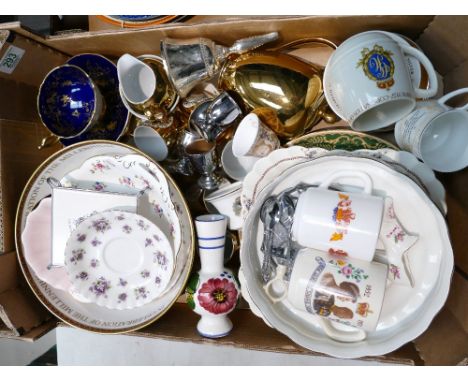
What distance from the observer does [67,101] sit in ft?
3.12

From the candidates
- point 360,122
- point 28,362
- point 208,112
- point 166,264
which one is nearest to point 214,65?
point 208,112

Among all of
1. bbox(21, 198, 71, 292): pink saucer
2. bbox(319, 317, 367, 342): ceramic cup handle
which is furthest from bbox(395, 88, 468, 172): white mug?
bbox(21, 198, 71, 292): pink saucer

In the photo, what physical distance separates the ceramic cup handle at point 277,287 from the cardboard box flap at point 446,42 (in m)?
0.48

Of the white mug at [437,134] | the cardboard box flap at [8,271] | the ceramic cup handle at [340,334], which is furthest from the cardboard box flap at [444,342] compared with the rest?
the cardboard box flap at [8,271]

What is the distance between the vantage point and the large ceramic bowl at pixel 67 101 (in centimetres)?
91

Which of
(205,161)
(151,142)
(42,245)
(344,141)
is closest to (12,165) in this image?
(42,245)

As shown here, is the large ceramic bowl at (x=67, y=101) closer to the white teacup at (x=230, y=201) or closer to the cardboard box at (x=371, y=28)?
the cardboard box at (x=371, y=28)

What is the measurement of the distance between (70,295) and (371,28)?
0.83 m

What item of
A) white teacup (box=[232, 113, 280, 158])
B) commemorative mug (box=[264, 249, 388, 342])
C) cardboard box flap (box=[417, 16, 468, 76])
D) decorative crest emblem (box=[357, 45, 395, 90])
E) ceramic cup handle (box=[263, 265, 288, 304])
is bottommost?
ceramic cup handle (box=[263, 265, 288, 304])

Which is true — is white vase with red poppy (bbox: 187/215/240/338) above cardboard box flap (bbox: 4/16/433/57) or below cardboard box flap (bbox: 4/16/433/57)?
below

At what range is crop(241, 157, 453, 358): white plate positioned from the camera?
0.64 metres

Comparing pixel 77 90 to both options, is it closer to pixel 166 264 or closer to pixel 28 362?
pixel 166 264

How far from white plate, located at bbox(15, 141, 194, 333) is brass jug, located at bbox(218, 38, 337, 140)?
25 centimetres

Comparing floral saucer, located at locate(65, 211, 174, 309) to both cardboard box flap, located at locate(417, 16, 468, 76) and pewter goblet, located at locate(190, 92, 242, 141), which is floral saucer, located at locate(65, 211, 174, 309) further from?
cardboard box flap, located at locate(417, 16, 468, 76)
